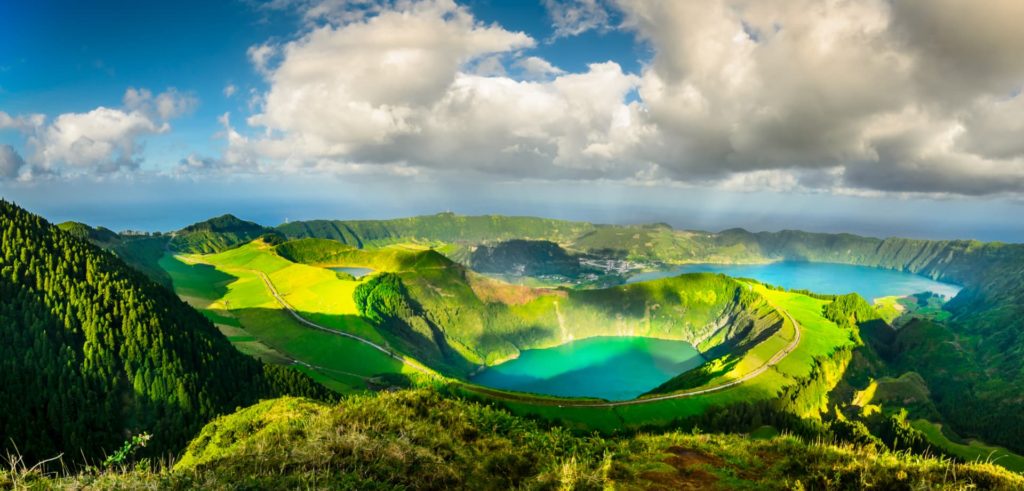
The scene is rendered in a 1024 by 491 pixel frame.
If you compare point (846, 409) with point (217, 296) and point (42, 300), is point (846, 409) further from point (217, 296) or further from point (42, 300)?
point (217, 296)

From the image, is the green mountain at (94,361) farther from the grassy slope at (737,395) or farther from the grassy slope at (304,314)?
the grassy slope at (737,395)

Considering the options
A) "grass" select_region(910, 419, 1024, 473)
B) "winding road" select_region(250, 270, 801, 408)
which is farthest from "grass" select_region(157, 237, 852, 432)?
"grass" select_region(910, 419, 1024, 473)

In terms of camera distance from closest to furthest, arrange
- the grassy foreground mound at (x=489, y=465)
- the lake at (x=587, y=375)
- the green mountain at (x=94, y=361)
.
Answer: the grassy foreground mound at (x=489, y=465) < the green mountain at (x=94, y=361) < the lake at (x=587, y=375)

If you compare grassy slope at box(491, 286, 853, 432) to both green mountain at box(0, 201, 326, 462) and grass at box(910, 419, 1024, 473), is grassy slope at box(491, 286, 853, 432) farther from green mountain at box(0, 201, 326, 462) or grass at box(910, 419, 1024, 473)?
green mountain at box(0, 201, 326, 462)

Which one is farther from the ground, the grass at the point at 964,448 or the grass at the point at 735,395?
the grass at the point at 735,395

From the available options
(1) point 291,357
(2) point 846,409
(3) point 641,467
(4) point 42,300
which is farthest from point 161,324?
(2) point 846,409

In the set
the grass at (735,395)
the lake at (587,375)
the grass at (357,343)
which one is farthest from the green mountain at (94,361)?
the lake at (587,375)

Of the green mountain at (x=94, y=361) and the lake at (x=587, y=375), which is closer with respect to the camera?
the green mountain at (x=94, y=361)
